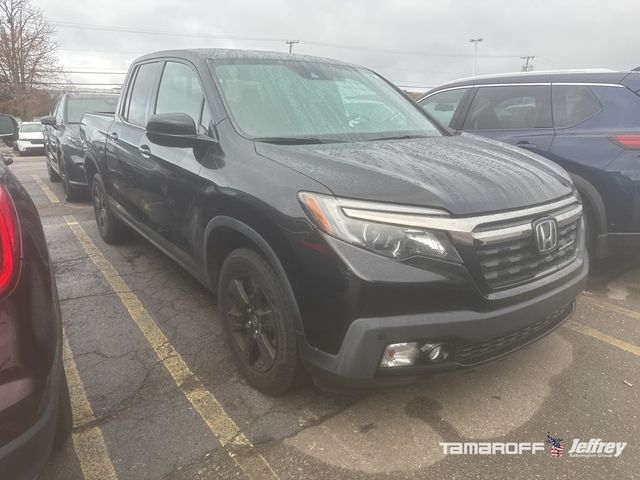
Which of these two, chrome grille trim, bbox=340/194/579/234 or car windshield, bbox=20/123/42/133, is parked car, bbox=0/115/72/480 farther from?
car windshield, bbox=20/123/42/133

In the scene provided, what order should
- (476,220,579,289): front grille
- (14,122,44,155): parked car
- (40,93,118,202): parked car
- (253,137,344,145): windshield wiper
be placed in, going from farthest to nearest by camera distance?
(14,122,44,155): parked car
(40,93,118,202): parked car
(253,137,344,145): windshield wiper
(476,220,579,289): front grille

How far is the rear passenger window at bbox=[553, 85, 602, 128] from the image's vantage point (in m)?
3.96

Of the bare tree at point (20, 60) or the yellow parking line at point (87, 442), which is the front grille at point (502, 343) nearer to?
the yellow parking line at point (87, 442)

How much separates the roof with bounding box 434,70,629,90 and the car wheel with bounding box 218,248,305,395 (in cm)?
338

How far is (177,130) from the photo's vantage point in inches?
108

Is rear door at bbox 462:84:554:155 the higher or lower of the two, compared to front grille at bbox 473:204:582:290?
higher

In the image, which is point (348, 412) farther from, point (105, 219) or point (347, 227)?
point (105, 219)

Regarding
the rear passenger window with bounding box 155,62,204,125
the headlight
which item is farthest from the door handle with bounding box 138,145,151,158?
the headlight

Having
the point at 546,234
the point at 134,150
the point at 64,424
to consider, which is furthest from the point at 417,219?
the point at 134,150

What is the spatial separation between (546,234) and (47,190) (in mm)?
9258

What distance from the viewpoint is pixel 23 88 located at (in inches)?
1672

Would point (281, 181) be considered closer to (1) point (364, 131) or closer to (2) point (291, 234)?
(2) point (291, 234)

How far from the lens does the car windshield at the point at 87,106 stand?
26.5 ft

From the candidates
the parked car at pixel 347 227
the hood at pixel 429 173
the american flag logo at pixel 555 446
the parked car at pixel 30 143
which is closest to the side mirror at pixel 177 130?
the parked car at pixel 347 227
